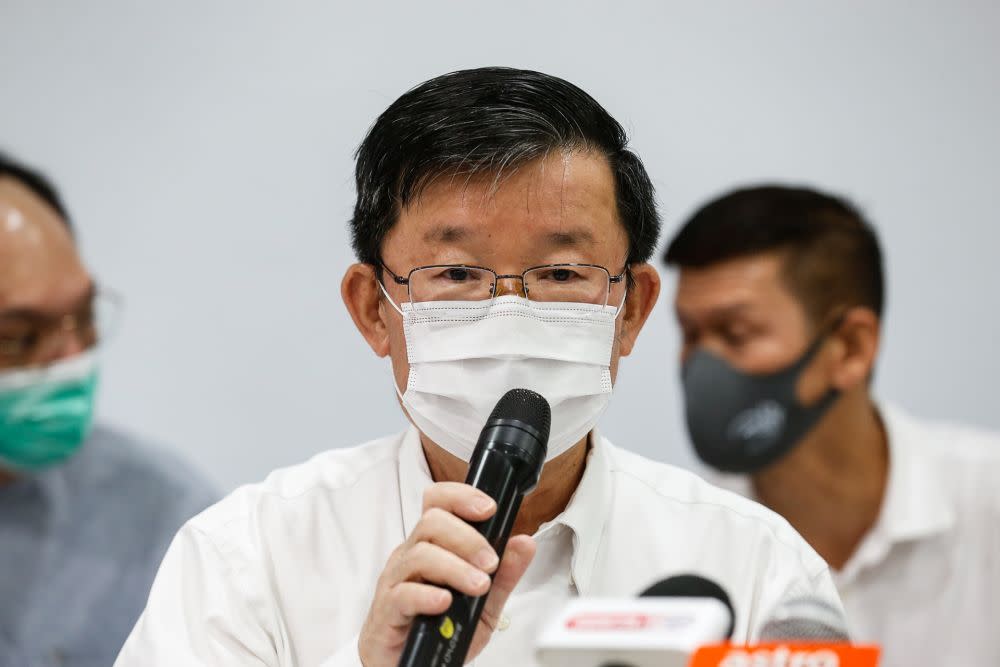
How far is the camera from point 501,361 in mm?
1652

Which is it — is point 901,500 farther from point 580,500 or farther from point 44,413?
point 44,413

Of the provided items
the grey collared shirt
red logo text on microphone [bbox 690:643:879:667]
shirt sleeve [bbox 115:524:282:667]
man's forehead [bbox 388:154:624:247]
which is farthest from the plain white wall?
red logo text on microphone [bbox 690:643:879:667]

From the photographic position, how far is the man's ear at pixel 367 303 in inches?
73.2

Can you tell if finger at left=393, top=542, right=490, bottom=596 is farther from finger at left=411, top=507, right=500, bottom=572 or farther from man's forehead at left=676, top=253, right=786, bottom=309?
man's forehead at left=676, top=253, right=786, bottom=309

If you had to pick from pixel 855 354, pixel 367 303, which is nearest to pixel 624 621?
pixel 367 303

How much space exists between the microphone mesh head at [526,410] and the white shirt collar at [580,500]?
19.4 inches

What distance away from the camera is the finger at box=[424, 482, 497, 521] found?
1138 mm

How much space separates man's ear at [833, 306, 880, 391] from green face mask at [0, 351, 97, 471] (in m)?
1.63

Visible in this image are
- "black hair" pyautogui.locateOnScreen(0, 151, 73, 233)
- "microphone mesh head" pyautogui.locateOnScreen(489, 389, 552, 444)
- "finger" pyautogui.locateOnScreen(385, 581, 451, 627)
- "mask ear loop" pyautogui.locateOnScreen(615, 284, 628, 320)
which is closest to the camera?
"finger" pyautogui.locateOnScreen(385, 581, 451, 627)

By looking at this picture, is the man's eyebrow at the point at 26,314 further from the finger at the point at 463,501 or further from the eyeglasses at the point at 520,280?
the finger at the point at 463,501

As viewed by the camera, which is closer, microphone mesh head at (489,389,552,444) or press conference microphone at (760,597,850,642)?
press conference microphone at (760,597,850,642)

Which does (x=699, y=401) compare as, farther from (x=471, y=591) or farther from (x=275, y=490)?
(x=471, y=591)

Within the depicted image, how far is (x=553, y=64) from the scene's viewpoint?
2441 millimetres

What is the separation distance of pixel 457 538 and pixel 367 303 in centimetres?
80
